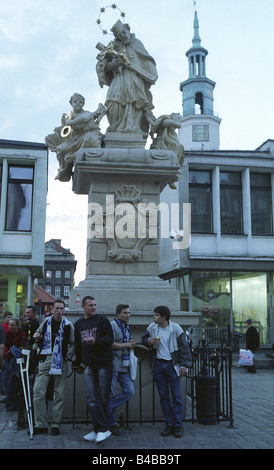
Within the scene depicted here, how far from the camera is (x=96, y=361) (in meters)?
6.64

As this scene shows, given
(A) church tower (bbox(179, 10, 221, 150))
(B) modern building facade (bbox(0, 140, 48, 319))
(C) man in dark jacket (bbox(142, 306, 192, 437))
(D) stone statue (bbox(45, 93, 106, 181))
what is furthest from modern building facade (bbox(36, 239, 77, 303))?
(C) man in dark jacket (bbox(142, 306, 192, 437))

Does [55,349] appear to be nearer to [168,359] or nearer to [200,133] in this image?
[168,359]

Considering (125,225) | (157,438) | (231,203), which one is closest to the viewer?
(157,438)

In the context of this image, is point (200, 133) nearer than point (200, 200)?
No

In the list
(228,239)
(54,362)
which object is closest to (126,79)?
(54,362)

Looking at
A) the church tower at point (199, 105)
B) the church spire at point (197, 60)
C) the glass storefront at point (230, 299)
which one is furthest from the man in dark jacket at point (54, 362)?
the church spire at point (197, 60)

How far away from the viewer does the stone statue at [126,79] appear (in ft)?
31.6

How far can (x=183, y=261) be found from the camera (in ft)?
78.9

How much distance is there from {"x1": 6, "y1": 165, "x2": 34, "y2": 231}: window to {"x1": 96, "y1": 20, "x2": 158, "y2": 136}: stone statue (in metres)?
15.7

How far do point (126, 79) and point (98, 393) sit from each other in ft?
20.0

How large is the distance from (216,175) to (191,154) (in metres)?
1.65

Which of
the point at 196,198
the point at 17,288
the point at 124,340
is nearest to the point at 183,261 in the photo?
the point at 196,198

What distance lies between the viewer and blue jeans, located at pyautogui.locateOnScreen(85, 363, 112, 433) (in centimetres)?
643

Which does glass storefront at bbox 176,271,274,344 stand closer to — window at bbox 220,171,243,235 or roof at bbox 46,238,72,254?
window at bbox 220,171,243,235
